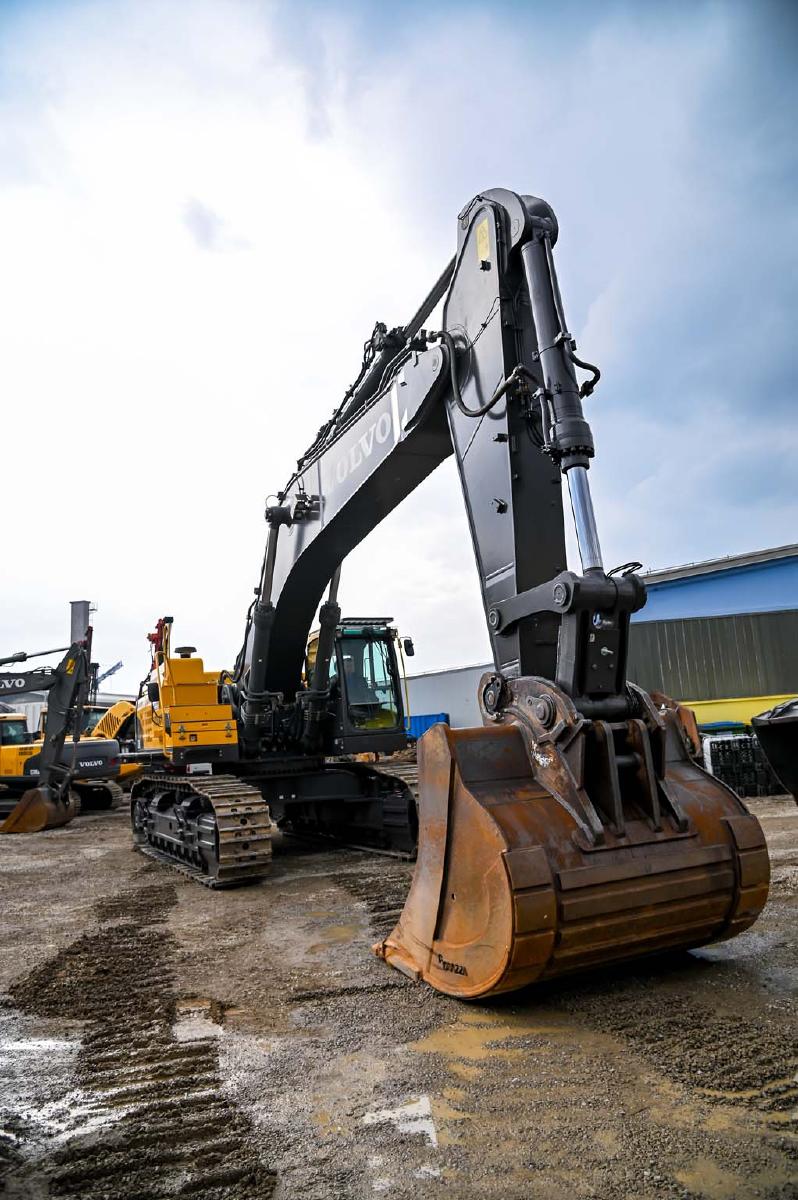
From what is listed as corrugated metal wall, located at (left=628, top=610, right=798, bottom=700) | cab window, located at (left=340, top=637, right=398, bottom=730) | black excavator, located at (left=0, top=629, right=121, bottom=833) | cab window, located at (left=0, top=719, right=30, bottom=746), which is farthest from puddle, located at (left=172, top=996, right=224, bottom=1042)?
corrugated metal wall, located at (left=628, top=610, right=798, bottom=700)

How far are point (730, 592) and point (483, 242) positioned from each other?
18.4 meters

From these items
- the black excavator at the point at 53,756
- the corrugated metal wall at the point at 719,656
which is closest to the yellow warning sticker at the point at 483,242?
the black excavator at the point at 53,756

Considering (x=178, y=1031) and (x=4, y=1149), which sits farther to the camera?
(x=178, y=1031)

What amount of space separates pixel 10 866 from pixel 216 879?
3755mm

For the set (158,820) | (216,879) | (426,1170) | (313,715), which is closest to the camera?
(426,1170)

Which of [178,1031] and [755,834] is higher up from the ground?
[755,834]

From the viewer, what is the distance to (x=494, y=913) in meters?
3.24

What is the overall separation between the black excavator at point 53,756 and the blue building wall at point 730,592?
1341 cm

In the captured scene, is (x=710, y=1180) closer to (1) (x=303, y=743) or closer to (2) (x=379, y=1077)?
(2) (x=379, y=1077)

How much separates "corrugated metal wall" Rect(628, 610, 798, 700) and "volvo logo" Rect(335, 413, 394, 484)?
1148cm

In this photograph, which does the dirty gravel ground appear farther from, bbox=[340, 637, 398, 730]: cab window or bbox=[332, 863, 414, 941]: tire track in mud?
bbox=[340, 637, 398, 730]: cab window

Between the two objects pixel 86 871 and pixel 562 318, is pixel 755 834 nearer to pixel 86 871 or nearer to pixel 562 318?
pixel 562 318

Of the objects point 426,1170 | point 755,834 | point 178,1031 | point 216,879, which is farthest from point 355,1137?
point 216,879

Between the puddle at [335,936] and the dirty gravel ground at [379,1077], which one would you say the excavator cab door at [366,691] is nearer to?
the puddle at [335,936]
